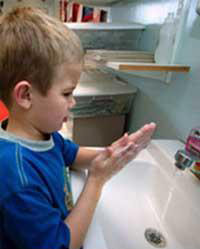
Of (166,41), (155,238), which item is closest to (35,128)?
(155,238)

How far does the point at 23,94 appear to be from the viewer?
17.6 inches

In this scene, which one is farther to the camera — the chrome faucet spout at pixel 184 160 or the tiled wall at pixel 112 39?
the tiled wall at pixel 112 39

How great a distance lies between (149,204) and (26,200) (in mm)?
545

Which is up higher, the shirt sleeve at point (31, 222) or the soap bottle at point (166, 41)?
the soap bottle at point (166, 41)

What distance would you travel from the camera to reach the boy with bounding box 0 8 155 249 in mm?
407

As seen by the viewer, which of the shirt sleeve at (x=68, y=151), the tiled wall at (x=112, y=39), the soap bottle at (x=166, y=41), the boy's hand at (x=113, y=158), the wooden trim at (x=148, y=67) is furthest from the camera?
the tiled wall at (x=112, y=39)

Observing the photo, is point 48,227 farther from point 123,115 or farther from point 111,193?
point 123,115

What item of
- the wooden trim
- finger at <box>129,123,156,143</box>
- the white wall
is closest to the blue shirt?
finger at <box>129,123,156,143</box>

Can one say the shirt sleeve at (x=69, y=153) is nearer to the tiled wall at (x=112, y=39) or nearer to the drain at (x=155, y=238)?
the drain at (x=155, y=238)

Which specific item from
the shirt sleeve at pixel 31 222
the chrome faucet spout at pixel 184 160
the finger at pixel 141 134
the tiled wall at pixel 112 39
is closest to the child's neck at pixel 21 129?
the shirt sleeve at pixel 31 222

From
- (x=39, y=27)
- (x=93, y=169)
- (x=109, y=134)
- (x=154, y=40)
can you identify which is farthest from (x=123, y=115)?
(x=39, y=27)

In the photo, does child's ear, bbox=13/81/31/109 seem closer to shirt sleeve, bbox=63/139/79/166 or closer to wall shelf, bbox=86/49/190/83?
shirt sleeve, bbox=63/139/79/166

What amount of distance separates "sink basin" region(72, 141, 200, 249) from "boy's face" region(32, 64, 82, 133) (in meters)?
0.24

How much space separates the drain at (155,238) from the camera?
0.70 meters
